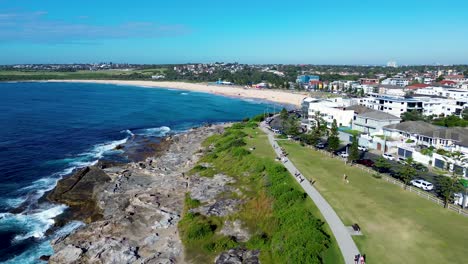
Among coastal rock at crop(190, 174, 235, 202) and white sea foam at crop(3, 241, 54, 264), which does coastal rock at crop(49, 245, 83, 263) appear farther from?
coastal rock at crop(190, 174, 235, 202)

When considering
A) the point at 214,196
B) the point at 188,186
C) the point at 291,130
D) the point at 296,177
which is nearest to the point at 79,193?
the point at 188,186

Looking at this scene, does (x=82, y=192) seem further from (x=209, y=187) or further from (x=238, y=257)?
(x=238, y=257)

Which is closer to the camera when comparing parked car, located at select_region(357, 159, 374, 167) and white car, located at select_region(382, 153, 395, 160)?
parked car, located at select_region(357, 159, 374, 167)

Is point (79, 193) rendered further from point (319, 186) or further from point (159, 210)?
point (319, 186)

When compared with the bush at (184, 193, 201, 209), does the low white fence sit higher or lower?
higher

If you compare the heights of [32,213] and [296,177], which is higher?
[296,177]

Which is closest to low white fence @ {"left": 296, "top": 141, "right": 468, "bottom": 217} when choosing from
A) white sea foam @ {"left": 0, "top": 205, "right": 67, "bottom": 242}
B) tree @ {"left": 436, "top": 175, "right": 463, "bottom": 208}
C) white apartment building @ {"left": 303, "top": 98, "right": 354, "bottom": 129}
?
tree @ {"left": 436, "top": 175, "right": 463, "bottom": 208}

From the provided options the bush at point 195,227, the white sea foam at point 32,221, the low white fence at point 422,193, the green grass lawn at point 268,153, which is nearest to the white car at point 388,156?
the low white fence at point 422,193
